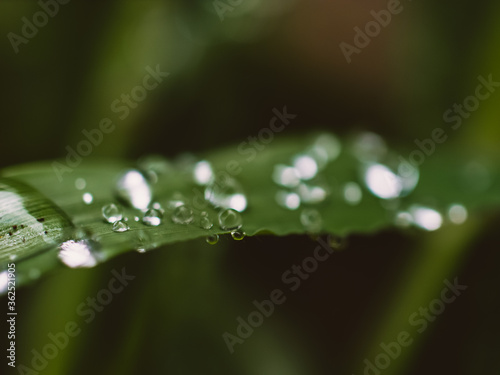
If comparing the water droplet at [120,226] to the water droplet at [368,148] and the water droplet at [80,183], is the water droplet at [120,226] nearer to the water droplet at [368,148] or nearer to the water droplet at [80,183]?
the water droplet at [80,183]

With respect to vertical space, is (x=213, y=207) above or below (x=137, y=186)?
below

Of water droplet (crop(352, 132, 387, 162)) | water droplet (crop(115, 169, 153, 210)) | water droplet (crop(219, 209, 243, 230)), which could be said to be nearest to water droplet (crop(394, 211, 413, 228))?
water droplet (crop(352, 132, 387, 162))

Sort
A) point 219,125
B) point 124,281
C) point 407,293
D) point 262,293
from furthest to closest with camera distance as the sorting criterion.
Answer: point 219,125 < point 262,293 < point 407,293 < point 124,281

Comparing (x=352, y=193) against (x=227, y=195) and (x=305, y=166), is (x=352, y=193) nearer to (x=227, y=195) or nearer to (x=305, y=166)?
(x=305, y=166)

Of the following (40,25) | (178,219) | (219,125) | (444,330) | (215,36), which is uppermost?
(40,25)

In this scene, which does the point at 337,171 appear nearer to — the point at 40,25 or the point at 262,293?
the point at 262,293

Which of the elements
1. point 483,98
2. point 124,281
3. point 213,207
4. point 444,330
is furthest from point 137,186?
point 483,98

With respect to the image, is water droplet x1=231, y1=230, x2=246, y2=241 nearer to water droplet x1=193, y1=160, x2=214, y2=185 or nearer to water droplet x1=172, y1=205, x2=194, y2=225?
water droplet x1=172, y1=205, x2=194, y2=225
